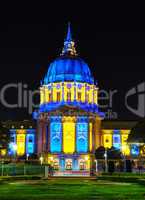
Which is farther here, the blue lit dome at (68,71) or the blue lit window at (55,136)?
the blue lit dome at (68,71)

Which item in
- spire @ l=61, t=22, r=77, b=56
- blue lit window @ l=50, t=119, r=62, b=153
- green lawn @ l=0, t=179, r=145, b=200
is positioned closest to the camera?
green lawn @ l=0, t=179, r=145, b=200

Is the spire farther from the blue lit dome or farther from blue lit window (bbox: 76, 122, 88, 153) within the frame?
blue lit window (bbox: 76, 122, 88, 153)

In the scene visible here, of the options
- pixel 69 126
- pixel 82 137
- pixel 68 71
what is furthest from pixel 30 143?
pixel 68 71

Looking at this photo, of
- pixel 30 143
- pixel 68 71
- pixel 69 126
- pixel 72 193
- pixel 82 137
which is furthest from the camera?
pixel 68 71

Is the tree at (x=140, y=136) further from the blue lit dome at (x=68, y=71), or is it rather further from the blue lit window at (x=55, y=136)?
the blue lit dome at (x=68, y=71)

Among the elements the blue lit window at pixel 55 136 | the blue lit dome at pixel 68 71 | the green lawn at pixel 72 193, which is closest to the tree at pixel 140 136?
the blue lit window at pixel 55 136

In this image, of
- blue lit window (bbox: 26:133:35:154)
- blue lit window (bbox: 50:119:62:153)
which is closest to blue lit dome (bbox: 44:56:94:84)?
blue lit window (bbox: 50:119:62:153)

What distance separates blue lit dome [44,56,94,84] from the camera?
479ft

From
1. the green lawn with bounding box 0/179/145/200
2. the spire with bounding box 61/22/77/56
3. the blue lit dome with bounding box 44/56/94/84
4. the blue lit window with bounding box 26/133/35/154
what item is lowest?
the green lawn with bounding box 0/179/145/200

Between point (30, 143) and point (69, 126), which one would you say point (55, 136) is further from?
point (30, 143)

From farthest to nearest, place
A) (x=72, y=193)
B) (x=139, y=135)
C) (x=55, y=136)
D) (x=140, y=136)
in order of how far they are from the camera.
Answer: (x=55, y=136)
(x=139, y=135)
(x=140, y=136)
(x=72, y=193)

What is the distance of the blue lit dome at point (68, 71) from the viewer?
479 feet

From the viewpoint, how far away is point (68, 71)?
481ft

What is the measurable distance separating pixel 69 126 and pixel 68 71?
19405 millimetres
